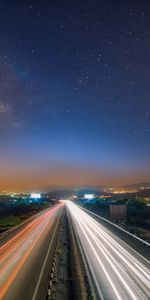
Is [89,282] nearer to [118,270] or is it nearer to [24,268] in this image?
[118,270]

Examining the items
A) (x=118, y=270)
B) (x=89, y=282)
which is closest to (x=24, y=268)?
(x=89, y=282)

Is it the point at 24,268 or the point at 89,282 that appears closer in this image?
the point at 89,282

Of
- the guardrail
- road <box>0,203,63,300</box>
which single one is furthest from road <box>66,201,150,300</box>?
road <box>0,203,63,300</box>

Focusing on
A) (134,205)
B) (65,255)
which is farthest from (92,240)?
(134,205)

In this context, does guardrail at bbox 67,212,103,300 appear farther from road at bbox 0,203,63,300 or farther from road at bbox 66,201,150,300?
road at bbox 0,203,63,300

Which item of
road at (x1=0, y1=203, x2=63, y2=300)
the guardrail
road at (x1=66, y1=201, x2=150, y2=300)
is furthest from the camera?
road at (x1=0, y1=203, x2=63, y2=300)

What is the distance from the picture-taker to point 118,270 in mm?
31781

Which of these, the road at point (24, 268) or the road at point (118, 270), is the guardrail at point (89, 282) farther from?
the road at point (24, 268)

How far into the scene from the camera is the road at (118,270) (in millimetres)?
24688

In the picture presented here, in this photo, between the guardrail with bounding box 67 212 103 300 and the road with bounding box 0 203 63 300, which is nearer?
the guardrail with bounding box 67 212 103 300

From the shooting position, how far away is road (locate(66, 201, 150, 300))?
24.7 m

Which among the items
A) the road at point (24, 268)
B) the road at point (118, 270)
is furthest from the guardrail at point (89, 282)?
the road at point (24, 268)

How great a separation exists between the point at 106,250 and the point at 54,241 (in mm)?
13735

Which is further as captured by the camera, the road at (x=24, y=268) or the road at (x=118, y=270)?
the road at (x=24, y=268)
